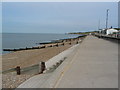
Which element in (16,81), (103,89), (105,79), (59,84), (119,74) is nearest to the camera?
(103,89)

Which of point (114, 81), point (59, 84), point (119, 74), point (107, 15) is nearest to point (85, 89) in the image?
point (59, 84)

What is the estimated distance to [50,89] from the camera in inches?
222

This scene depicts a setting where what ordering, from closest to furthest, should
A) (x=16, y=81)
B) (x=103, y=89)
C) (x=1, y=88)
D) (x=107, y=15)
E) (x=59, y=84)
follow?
(x=103, y=89)
(x=59, y=84)
(x=1, y=88)
(x=16, y=81)
(x=107, y=15)

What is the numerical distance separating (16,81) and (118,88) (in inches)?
234

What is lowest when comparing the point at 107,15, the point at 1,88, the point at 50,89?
the point at 1,88

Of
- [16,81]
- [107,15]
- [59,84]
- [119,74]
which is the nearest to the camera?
[59,84]

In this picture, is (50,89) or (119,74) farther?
(119,74)

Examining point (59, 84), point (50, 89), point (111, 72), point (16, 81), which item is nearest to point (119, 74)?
point (111, 72)

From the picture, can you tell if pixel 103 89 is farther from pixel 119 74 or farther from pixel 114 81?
pixel 119 74

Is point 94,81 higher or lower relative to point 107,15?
lower

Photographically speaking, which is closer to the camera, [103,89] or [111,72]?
[103,89]

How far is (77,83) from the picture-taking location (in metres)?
6.10

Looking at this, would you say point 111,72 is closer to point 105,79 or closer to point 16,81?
point 105,79

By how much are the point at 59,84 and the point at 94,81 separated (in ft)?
4.01
